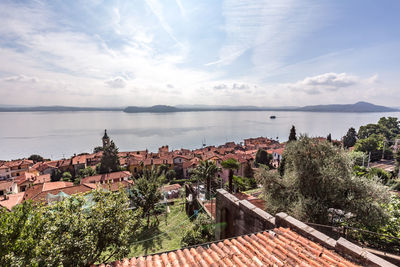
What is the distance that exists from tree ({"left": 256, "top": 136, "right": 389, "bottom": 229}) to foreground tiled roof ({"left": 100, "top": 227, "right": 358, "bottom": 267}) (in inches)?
268

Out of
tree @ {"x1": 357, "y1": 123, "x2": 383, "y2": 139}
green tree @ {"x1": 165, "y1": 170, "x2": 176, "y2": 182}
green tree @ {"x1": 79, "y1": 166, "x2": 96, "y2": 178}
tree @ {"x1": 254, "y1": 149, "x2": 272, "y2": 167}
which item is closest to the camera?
green tree @ {"x1": 165, "y1": 170, "x2": 176, "y2": 182}

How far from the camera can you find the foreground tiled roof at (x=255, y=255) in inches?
152

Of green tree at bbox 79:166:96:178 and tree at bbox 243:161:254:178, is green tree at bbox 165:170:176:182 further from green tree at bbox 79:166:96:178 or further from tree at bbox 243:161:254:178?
green tree at bbox 79:166:96:178

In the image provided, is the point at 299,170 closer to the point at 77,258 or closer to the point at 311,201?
the point at 311,201

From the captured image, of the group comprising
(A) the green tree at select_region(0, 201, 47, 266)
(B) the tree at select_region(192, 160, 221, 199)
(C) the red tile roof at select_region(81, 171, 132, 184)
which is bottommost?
(C) the red tile roof at select_region(81, 171, 132, 184)

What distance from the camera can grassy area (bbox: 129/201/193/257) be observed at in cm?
1285

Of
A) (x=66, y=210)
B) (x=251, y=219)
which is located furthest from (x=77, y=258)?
(x=251, y=219)

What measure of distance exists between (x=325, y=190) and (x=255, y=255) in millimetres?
9233

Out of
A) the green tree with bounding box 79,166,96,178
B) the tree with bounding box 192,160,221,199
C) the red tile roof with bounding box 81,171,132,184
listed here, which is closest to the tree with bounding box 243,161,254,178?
the tree with bounding box 192,160,221,199

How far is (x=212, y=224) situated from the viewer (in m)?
12.1

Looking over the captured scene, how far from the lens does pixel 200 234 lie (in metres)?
11.4

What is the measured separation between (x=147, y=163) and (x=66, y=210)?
152ft

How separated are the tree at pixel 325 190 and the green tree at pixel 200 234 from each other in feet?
13.7

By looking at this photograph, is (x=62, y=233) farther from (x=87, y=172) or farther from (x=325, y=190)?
(x=87, y=172)
